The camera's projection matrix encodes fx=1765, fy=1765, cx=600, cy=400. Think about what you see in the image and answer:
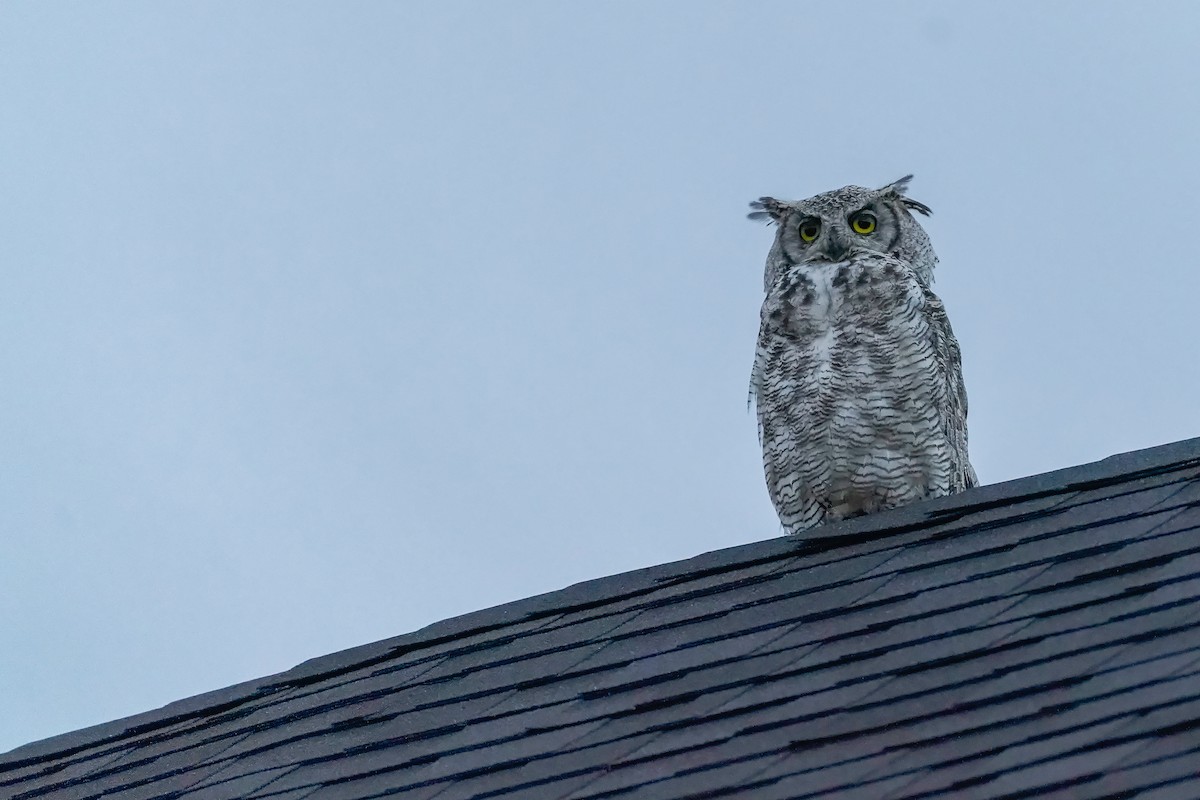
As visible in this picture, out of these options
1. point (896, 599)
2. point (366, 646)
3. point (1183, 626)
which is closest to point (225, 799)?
point (366, 646)

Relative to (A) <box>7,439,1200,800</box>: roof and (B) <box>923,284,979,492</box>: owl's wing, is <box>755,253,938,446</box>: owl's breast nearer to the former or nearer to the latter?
(B) <box>923,284,979,492</box>: owl's wing

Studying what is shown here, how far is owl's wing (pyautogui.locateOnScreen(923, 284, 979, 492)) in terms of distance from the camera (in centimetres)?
573

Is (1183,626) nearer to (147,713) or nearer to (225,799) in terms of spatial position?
(225,799)

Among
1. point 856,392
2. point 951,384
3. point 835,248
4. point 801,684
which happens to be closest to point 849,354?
point 856,392

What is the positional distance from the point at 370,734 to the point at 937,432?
8.01 ft

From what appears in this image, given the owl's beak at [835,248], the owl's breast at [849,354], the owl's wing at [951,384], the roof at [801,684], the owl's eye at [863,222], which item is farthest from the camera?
the owl's eye at [863,222]

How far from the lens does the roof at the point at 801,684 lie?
2955 millimetres

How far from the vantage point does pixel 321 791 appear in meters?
3.71

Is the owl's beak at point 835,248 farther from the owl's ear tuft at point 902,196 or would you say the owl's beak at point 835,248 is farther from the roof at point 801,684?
the roof at point 801,684

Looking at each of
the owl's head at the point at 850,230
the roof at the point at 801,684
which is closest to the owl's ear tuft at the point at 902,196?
the owl's head at the point at 850,230

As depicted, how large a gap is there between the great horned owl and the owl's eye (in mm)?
226

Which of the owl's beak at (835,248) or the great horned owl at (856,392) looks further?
the owl's beak at (835,248)

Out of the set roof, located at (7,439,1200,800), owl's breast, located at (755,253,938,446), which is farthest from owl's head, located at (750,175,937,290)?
roof, located at (7,439,1200,800)

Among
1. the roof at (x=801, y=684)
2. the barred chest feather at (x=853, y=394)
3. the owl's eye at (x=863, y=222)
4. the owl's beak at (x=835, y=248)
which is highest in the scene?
the owl's eye at (x=863, y=222)
